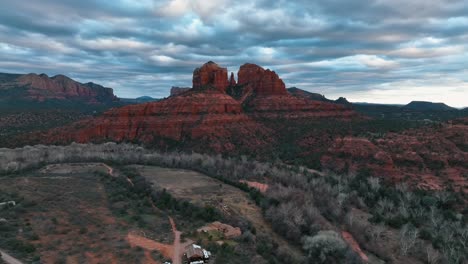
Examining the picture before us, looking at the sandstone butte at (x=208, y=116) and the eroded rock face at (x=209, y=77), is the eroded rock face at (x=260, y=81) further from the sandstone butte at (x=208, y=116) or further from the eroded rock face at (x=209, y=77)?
the eroded rock face at (x=209, y=77)

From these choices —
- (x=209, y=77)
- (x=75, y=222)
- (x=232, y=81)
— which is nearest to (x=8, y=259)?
(x=75, y=222)

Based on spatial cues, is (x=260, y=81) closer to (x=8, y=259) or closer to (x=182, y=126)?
(x=182, y=126)

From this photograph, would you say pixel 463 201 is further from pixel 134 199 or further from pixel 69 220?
pixel 69 220

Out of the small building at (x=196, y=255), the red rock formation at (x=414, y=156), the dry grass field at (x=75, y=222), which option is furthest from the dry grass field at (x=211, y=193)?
the red rock formation at (x=414, y=156)

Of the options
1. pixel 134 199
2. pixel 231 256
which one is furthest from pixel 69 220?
pixel 231 256

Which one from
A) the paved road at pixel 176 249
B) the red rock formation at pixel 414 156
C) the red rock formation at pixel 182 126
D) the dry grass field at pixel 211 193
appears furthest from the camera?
the red rock formation at pixel 182 126

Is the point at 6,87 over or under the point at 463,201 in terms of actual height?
over

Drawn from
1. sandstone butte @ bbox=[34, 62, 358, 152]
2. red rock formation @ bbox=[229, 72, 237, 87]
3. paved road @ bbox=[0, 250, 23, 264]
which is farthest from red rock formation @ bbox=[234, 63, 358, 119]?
paved road @ bbox=[0, 250, 23, 264]

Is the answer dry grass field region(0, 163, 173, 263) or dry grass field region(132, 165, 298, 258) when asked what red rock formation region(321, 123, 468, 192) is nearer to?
dry grass field region(132, 165, 298, 258)
